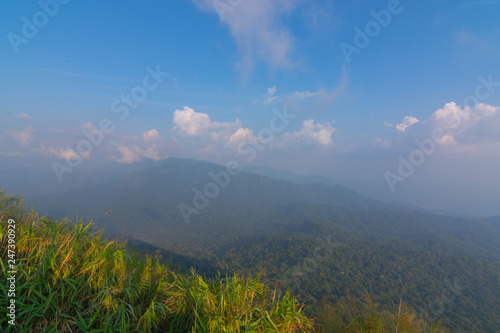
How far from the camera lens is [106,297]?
2855 mm

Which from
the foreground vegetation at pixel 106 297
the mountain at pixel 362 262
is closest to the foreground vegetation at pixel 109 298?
the foreground vegetation at pixel 106 297

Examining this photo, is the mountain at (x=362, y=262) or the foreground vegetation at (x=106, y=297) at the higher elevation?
the foreground vegetation at (x=106, y=297)

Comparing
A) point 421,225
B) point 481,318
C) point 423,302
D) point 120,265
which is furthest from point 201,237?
point 421,225

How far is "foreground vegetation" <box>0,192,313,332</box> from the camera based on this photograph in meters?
2.58

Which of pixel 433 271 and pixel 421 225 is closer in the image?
pixel 433 271

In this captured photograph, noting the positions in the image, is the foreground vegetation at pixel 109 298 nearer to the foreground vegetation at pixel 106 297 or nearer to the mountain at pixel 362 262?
the foreground vegetation at pixel 106 297

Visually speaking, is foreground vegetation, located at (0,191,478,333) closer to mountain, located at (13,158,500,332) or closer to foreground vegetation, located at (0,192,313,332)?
foreground vegetation, located at (0,192,313,332)

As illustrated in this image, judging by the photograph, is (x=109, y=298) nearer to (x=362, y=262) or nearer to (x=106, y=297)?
(x=106, y=297)

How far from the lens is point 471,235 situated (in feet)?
453

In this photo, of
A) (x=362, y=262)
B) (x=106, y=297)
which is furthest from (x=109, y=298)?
(x=362, y=262)

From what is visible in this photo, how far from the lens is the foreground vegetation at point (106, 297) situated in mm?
2584

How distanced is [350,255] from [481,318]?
32897 millimetres

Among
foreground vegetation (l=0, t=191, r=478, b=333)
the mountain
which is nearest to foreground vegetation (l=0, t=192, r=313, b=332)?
foreground vegetation (l=0, t=191, r=478, b=333)

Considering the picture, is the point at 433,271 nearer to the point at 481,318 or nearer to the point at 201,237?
the point at 481,318
